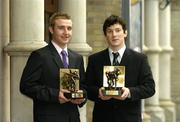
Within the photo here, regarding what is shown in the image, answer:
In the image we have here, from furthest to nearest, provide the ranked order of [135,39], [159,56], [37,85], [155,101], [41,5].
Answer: [159,56], [155,101], [135,39], [41,5], [37,85]

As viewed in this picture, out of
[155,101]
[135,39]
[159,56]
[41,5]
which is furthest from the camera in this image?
[159,56]

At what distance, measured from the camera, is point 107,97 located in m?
5.78

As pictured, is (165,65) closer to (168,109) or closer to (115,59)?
(168,109)

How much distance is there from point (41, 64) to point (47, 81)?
14 centimetres

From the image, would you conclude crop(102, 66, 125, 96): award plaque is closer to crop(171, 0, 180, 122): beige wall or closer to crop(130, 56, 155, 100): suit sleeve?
crop(130, 56, 155, 100): suit sleeve

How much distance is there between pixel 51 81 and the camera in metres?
5.77

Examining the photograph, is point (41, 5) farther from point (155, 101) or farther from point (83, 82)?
point (155, 101)

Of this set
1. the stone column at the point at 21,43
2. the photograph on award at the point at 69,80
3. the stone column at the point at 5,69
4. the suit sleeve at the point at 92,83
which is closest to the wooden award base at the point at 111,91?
the suit sleeve at the point at 92,83

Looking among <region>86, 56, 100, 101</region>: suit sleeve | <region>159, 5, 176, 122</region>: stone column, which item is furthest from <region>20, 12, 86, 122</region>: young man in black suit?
<region>159, 5, 176, 122</region>: stone column

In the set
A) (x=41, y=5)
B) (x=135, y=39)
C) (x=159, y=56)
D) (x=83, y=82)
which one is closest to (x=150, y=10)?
(x=159, y=56)

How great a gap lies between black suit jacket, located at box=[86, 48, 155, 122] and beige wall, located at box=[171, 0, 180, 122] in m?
20.3

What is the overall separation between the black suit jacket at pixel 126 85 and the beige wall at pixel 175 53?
2032 centimetres

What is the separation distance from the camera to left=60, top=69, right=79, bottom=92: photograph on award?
566 centimetres

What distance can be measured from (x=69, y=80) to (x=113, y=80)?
371 millimetres
